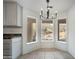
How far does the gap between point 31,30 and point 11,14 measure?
301cm

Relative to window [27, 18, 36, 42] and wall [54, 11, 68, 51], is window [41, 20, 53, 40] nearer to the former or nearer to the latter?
wall [54, 11, 68, 51]

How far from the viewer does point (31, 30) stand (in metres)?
9.75

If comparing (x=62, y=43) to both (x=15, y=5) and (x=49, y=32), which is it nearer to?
(x=49, y=32)

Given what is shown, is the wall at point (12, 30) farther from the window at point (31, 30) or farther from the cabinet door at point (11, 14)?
the window at point (31, 30)

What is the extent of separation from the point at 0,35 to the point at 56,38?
978 centimetres

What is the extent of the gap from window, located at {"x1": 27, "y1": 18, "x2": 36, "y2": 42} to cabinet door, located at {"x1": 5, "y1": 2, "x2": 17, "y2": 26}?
235 centimetres

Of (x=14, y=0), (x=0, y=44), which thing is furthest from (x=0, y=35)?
(x=14, y=0)

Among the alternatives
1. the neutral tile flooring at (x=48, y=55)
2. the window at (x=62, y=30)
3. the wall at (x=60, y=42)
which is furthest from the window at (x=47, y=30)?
the neutral tile flooring at (x=48, y=55)

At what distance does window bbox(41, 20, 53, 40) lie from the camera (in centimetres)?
1166

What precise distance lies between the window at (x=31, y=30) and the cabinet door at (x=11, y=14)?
92.4 inches

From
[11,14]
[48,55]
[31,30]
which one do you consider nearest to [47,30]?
[31,30]

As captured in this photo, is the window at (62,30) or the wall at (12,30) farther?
the window at (62,30)

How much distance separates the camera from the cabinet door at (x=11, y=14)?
6.93m

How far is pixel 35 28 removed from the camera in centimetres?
1048
